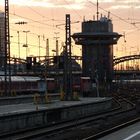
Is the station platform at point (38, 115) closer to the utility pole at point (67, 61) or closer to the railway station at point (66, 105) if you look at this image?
the railway station at point (66, 105)

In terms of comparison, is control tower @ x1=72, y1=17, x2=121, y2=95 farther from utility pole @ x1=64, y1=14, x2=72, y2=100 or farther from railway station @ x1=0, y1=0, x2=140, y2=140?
utility pole @ x1=64, y1=14, x2=72, y2=100

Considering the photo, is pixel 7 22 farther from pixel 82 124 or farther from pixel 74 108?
pixel 82 124

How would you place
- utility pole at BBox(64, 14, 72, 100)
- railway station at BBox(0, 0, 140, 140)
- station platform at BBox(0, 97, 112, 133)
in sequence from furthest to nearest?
utility pole at BBox(64, 14, 72, 100) < station platform at BBox(0, 97, 112, 133) < railway station at BBox(0, 0, 140, 140)

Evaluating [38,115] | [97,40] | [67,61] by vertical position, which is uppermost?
[97,40]

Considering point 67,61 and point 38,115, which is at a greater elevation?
point 67,61

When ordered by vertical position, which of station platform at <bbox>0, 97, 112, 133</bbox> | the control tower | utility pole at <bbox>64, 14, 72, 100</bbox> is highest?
the control tower

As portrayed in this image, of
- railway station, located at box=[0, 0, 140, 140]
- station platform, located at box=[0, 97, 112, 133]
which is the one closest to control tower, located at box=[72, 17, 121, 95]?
railway station, located at box=[0, 0, 140, 140]

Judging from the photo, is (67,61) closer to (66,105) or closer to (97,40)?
(66,105)

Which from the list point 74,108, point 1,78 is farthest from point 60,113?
point 1,78

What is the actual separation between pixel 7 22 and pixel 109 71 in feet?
287

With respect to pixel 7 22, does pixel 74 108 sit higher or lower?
lower

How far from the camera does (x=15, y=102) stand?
5428cm

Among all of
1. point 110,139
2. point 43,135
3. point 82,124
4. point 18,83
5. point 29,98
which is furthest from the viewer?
point 18,83

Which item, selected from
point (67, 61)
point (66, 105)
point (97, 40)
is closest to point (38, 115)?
point (66, 105)
